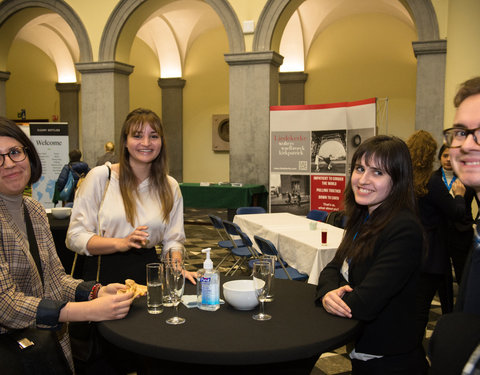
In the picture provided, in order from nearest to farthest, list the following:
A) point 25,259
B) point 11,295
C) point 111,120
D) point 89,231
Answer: point 11,295, point 25,259, point 89,231, point 111,120

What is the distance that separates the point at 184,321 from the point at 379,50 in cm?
1202

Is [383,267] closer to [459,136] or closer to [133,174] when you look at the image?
[459,136]

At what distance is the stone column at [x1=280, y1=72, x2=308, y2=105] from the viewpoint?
1313 centimetres

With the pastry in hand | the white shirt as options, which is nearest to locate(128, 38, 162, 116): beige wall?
the white shirt

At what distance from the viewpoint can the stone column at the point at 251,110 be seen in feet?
28.7

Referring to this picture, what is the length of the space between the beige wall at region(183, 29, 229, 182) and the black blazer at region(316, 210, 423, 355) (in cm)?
1242

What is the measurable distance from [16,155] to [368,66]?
39.4 feet

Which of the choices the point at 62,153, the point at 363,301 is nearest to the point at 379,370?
the point at 363,301

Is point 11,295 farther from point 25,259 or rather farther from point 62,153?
point 62,153

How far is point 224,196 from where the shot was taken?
8883 millimetres

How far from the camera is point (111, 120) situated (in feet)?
32.5

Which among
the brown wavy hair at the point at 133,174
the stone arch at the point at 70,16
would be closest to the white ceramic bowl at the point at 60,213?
the brown wavy hair at the point at 133,174

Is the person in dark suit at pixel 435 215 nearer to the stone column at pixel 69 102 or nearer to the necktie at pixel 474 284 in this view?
the necktie at pixel 474 284

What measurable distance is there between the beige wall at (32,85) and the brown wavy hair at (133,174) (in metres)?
14.1
